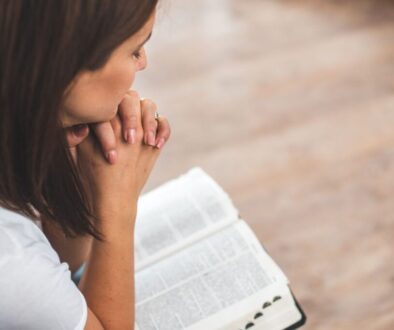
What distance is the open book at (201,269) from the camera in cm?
90

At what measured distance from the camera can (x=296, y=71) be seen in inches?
72.6

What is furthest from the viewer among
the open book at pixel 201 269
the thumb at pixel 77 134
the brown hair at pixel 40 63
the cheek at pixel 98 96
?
the open book at pixel 201 269

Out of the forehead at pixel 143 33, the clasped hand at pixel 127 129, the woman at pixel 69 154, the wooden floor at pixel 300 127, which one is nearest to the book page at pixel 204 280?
the woman at pixel 69 154

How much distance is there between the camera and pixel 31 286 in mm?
651

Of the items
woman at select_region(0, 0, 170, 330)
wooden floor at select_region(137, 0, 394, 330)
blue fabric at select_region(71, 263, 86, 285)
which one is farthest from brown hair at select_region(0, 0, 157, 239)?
wooden floor at select_region(137, 0, 394, 330)

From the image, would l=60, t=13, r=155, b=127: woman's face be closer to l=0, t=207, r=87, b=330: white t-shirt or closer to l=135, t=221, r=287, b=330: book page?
l=0, t=207, r=87, b=330: white t-shirt

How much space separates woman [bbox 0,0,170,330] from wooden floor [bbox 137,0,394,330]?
35 centimetres

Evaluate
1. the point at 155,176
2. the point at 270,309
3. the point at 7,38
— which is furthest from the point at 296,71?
the point at 7,38

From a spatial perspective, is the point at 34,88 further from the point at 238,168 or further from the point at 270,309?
the point at 238,168

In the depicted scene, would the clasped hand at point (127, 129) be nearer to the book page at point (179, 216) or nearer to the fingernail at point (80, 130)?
the fingernail at point (80, 130)

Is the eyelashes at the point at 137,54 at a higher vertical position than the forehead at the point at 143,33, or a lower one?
lower

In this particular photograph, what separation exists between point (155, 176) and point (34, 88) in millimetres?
951

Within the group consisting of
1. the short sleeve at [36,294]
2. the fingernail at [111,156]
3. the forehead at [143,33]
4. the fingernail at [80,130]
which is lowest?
the short sleeve at [36,294]

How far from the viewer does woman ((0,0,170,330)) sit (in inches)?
22.7
